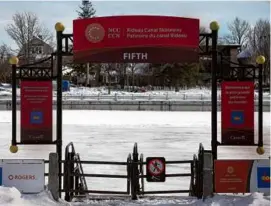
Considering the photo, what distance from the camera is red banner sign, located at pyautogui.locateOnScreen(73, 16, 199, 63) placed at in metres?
9.28

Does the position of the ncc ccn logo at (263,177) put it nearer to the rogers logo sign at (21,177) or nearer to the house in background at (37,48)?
the rogers logo sign at (21,177)

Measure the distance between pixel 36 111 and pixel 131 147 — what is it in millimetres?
9209

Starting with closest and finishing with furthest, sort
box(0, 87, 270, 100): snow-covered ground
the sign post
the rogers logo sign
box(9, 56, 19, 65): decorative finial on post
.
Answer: the rogers logo sign < the sign post < box(9, 56, 19, 65): decorative finial on post < box(0, 87, 270, 100): snow-covered ground

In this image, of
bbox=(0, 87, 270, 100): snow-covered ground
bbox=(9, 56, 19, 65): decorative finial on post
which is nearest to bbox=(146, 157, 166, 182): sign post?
bbox=(9, 56, 19, 65): decorative finial on post

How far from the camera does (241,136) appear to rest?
31.6ft

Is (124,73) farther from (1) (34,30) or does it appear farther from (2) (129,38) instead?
(2) (129,38)

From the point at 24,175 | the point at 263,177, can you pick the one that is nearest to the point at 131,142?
the point at 24,175

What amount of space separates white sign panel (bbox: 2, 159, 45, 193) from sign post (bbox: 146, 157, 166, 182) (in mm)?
2165

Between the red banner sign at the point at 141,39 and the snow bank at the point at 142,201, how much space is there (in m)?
2.88

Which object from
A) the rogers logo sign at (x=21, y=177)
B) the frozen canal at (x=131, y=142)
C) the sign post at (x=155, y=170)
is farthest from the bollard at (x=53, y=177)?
the frozen canal at (x=131, y=142)

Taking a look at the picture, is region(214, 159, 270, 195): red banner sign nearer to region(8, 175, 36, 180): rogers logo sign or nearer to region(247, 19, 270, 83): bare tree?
region(8, 175, 36, 180): rogers logo sign

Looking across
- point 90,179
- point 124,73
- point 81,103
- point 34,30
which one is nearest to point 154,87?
point 124,73

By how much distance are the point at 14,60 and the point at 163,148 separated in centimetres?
983

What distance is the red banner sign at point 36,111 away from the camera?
9539 millimetres
